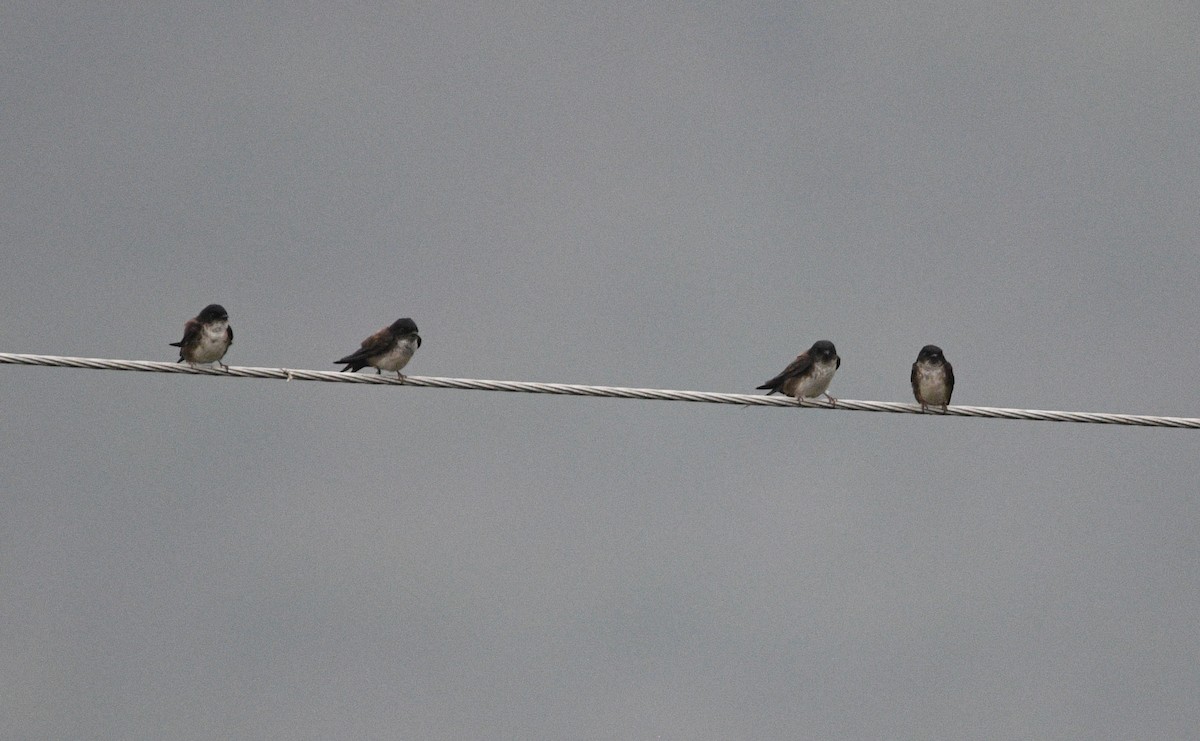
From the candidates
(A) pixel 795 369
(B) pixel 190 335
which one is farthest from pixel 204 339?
(A) pixel 795 369

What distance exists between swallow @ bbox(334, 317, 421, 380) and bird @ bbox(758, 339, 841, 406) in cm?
341

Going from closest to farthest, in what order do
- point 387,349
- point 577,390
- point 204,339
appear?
point 577,390
point 204,339
point 387,349

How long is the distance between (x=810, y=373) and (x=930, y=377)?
45.3 inches

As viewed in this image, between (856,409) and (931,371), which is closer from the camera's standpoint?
(856,409)

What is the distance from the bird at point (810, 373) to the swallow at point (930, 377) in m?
0.75

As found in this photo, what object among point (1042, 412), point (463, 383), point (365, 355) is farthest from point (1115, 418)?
point (365, 355)

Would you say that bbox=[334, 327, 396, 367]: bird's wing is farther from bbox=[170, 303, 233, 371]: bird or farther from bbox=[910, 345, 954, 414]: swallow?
bbox=[910, 345, 954, 414]: swallow

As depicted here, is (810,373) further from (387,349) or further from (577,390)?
(577,390)

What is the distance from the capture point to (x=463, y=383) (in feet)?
41.5

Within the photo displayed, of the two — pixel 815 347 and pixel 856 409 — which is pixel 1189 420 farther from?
pixel 815 347

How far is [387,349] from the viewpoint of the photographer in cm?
1875

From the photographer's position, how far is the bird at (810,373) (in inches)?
724

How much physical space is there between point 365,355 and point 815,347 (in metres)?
4.13

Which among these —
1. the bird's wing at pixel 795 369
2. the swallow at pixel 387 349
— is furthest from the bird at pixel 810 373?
the swallow at pixel 387 349
